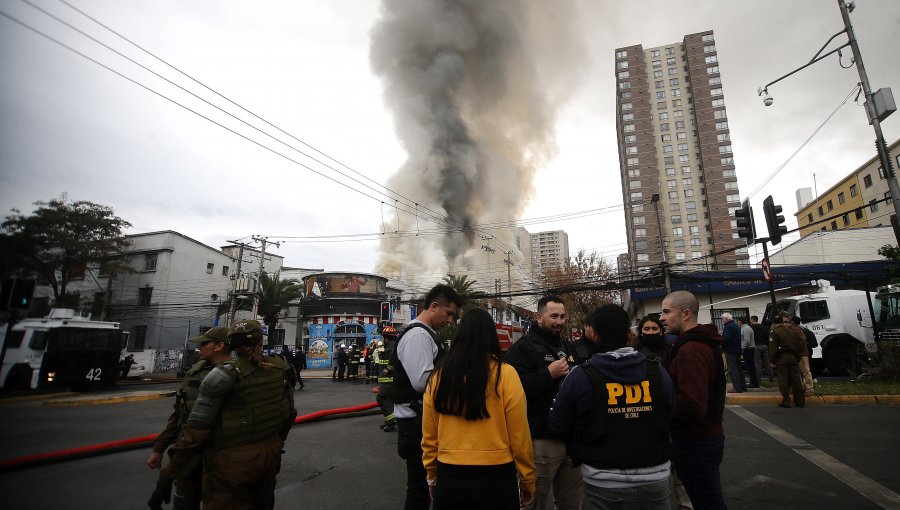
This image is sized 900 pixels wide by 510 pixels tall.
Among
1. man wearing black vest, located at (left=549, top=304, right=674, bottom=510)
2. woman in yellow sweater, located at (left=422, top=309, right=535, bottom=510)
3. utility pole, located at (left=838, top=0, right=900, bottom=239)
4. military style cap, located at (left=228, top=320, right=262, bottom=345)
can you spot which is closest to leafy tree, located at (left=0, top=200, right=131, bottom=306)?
military style cap, located at (left=228, top=320, right=262, bottom=345)

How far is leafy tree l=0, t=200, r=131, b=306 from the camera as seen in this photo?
2.71 m

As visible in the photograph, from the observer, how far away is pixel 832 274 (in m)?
21.7

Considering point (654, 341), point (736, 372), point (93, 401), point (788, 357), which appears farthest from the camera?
point (93, 401)

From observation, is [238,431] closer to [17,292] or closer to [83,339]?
[17,292]

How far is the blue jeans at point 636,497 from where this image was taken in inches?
81.0

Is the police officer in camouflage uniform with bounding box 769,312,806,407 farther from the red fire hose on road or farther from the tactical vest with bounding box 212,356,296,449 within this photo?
the tactical vest with bounding box 212,356,296,449

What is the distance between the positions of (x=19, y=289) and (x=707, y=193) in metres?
79.0

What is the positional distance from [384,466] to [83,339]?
15362mm

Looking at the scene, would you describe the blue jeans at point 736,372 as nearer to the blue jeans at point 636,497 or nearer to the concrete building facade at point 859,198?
the blue jeans at point 636,497

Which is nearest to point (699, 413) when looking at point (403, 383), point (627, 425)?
point (627, 425)

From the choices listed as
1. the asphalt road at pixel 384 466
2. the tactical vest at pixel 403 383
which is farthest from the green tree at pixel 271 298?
the tactical vest at pixel 403 383

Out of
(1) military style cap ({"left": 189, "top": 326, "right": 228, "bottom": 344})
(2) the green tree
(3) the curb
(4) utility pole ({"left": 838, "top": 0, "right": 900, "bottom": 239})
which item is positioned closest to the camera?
(1) military style cap ({"left": 189, "top": 326, "right": 228, "bottom": 344})

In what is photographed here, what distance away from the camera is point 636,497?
2059mm

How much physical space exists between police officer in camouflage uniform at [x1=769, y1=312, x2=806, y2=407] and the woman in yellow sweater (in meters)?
7.73
